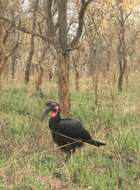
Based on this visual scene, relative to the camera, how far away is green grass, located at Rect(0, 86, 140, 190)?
6.29 m

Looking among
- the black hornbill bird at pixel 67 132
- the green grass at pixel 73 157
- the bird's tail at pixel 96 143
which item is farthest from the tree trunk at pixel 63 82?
the bird's tail at pixel 96 143

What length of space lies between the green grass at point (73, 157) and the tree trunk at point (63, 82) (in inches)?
20.5

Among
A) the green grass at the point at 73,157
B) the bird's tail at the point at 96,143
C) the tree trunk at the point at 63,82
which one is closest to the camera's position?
the green grass at the point at 73,157

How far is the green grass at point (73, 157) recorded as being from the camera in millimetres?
6289

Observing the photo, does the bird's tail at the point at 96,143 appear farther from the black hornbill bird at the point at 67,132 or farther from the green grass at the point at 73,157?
the green grass at the point at 73,157

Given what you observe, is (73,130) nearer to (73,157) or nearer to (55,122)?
(55,122)

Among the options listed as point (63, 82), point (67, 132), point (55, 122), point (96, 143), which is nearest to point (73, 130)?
point (67, 132)

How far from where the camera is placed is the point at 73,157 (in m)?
7.81

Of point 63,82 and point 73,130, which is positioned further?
point 63,82

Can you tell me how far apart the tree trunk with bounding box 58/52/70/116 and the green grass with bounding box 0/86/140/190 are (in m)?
0.52

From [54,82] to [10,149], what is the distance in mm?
11764

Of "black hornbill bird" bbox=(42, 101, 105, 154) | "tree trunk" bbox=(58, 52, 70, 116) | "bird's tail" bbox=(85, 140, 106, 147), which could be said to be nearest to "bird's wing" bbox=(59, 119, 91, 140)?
"black hornbill bird" bbox=(42, 101, 105, 154)

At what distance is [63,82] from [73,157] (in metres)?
3.40

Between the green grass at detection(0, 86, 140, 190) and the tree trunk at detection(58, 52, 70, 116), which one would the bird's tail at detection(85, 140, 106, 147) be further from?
the tree trunk at detection(58, 52, 70, 116)
